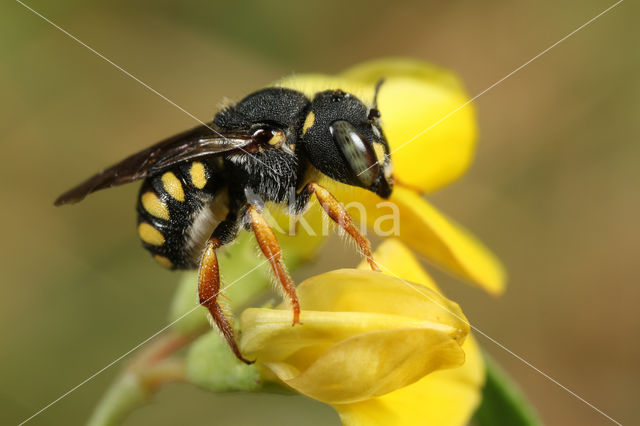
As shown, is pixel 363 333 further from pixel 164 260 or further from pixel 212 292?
pixel 164 260

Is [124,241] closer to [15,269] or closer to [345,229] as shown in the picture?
[15,269]

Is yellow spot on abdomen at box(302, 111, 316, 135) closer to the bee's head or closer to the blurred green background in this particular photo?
the bee's head

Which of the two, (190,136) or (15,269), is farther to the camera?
(15,269)

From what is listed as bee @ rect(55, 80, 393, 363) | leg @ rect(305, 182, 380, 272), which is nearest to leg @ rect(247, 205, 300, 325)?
bee @ rect(55, 80, 393, 363)

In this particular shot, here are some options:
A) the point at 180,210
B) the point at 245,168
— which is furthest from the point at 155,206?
the point at 245,168

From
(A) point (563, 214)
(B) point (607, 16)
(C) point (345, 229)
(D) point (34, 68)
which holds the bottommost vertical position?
(A) point (563, 214)

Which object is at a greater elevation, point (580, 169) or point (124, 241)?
point (124, 241)

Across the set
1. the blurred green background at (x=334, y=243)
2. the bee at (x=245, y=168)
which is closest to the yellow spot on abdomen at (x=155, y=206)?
the bee at (x=245, y=168)

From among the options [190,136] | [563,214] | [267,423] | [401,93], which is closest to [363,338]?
[190,136]
